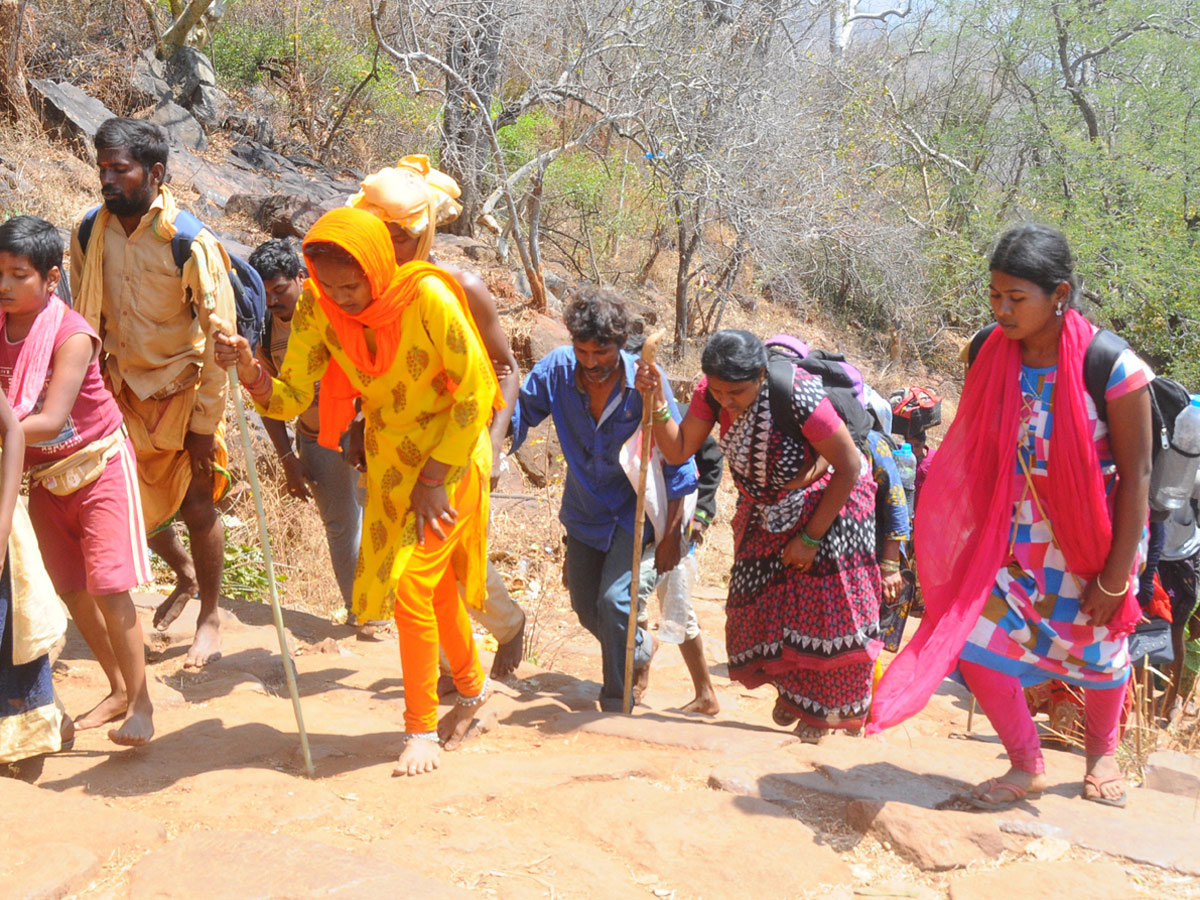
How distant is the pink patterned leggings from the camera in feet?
10.3

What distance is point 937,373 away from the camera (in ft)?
57.8

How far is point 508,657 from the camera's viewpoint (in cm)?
474

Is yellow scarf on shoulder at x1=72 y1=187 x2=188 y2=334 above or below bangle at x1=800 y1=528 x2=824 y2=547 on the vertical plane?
above

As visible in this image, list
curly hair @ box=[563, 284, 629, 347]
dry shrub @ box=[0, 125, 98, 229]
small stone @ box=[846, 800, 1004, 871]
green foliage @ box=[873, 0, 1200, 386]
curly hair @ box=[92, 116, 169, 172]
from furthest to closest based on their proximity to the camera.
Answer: green foliage @ box=[873, 0, 1200, 386] < dry shrub @ box=[0, 125, 98, 229] < curly hair @ box=[92, 116, 169, 172] < curly hair @ box=[563, 284, 629, 347] < small stone @ box=[846, 800, 1004, 871]

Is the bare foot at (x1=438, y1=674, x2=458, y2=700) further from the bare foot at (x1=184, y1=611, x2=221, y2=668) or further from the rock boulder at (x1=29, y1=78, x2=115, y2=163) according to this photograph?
the rock boulder at (x1=29, y1=78, x2=115, y2=163)

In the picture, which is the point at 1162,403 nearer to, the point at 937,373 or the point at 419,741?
the point at 419,741

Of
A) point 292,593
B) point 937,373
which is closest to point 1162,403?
point 292,593

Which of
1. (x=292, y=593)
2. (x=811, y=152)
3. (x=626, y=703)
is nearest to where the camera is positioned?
(x=626, y=703)

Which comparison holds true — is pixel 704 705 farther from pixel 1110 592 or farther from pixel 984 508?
pixel 1110 592

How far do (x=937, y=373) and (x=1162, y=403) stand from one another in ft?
47.8

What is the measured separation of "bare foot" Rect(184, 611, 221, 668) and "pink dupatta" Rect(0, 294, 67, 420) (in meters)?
1.56

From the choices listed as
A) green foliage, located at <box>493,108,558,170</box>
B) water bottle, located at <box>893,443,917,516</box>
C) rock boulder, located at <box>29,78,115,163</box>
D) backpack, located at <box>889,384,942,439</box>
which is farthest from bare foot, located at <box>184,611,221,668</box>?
green foliage, located at <box>493,108,558,170</box>

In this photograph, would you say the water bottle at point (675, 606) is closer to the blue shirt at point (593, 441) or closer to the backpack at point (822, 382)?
the blue shirt at point (593, 441)

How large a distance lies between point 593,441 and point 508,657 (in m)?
1.11
